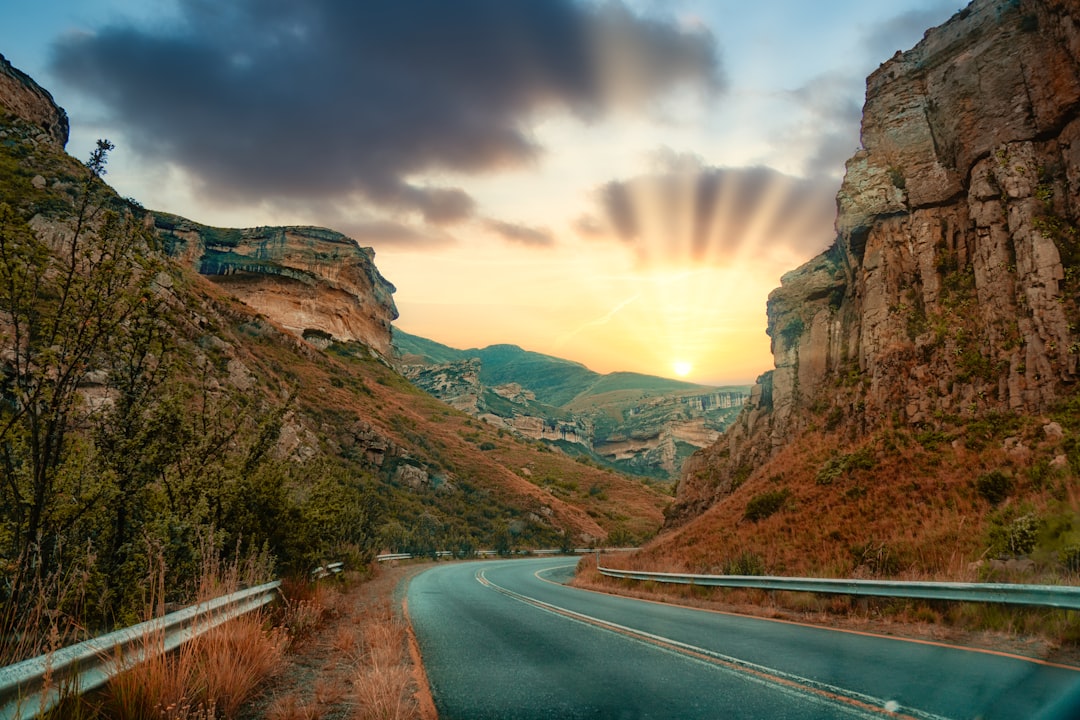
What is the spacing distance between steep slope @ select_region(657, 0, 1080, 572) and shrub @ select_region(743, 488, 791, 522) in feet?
0.44

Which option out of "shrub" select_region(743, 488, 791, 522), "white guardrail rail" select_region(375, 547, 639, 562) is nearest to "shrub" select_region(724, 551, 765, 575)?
"shrub" select_region(743, 488, 791, 522)

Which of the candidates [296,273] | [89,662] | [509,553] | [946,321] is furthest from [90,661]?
[296,273]

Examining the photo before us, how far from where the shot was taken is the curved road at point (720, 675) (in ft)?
14.4

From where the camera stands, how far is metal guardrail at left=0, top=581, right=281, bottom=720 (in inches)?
116

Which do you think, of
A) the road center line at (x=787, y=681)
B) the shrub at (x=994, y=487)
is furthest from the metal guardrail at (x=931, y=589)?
the shrub at (x=994, y=487)

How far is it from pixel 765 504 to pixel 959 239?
13.8 metres

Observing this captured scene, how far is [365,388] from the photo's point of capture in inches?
2876

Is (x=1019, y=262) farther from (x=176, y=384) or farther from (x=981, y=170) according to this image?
(x=176, y=384)

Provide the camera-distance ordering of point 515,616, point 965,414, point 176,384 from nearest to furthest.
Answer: point 176,384, point 515,616, point 965,414

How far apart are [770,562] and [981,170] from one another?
1823 centimetres

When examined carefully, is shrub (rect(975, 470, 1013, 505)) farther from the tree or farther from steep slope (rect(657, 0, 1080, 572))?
the tree

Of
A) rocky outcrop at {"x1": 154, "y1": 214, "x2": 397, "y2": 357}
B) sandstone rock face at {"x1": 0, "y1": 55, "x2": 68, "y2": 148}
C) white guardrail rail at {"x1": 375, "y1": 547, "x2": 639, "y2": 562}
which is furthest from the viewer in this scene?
rocky outcrop at {"x1": 154, "y1": 214, "x2": 397, "y2": 357}

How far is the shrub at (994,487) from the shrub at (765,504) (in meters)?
7.31

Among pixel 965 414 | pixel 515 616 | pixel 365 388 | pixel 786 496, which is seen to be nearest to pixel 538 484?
pixel 365 388
